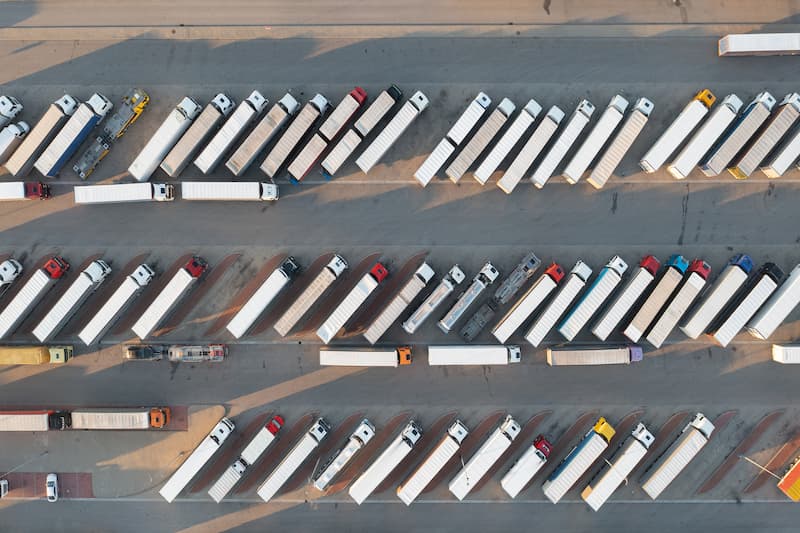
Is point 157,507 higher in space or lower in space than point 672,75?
lower

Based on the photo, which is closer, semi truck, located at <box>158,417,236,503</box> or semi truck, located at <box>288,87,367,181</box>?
semi truck, located at <box>288,87,367,181</box>

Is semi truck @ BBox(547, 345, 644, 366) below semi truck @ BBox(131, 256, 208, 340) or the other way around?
the other way around

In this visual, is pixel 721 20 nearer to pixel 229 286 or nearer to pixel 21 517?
pixel 229 286

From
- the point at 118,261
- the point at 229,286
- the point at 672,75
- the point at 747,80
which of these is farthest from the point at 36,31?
the point at 747,80

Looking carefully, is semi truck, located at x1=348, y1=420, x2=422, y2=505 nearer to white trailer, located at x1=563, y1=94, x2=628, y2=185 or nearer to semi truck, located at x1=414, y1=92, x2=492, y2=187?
semi truck, located at x1=414, y1=92, x2=492, y2=187

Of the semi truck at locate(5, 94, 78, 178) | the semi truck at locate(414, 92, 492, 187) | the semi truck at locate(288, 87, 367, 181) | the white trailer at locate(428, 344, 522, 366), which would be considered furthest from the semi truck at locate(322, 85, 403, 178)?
the semi truck at locate(5, 94, 78, 178)

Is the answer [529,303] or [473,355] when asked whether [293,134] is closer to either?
[473,355]

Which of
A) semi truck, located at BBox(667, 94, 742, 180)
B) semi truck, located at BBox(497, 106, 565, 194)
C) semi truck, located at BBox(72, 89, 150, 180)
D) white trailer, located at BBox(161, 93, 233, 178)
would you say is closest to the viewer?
semi truck, located at BBox(667, 94, 742, 180)

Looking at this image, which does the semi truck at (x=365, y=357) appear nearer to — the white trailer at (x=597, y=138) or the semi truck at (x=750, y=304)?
the white trailer at (x=597, y=138)

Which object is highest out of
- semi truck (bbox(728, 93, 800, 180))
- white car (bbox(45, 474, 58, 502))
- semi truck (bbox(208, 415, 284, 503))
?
semi truck (bbox(728, 93, 800, 180))
